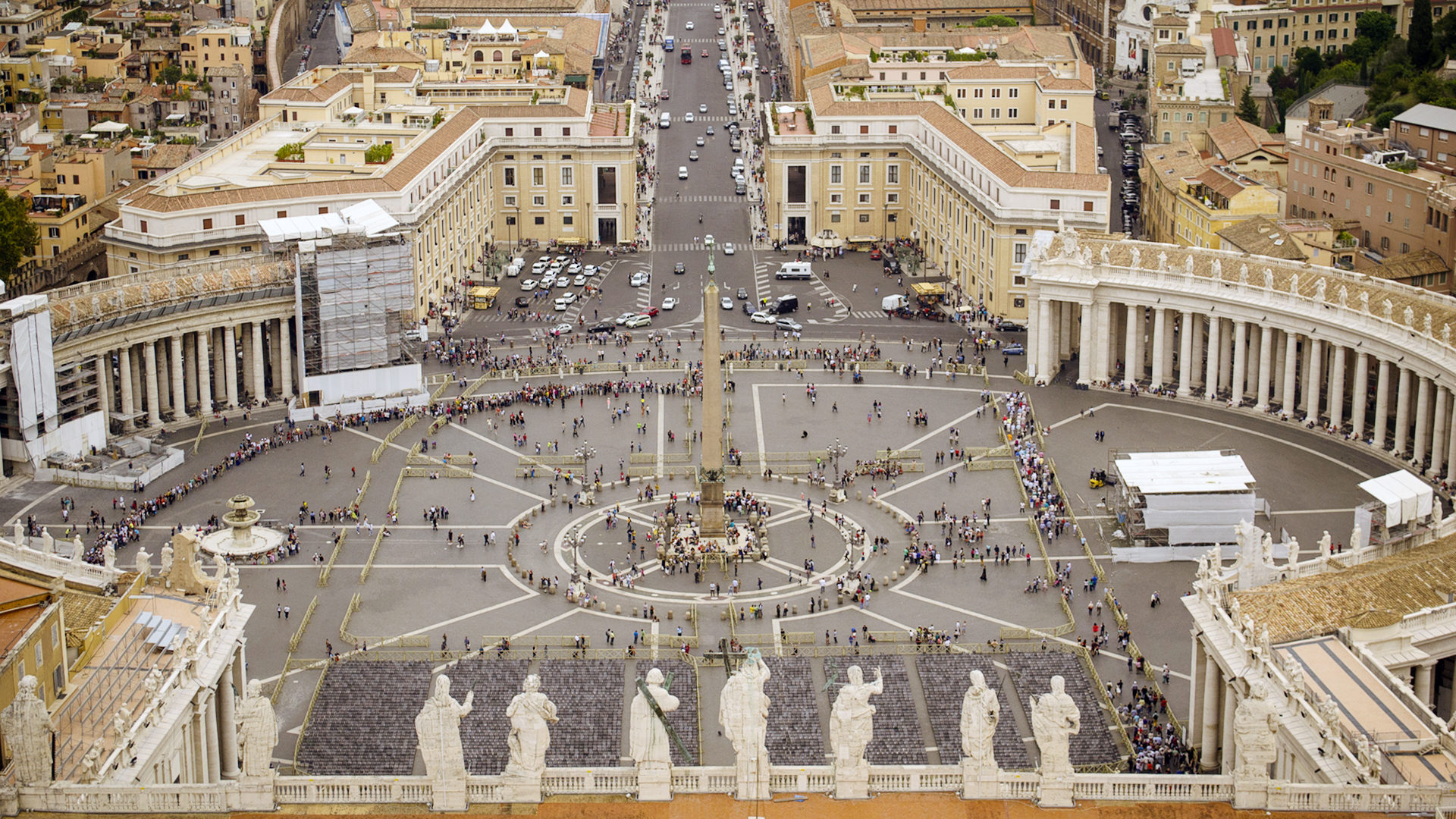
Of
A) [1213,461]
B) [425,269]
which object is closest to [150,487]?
[425,269]

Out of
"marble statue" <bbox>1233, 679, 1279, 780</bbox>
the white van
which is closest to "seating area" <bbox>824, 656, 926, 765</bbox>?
"marble statue" <bbox>1233, 679, 1279, 780</bbox>

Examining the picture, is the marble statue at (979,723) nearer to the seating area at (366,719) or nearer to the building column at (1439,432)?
the seating area at (366,719)

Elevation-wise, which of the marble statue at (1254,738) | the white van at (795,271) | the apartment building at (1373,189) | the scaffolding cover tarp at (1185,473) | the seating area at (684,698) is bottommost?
the seating area at (684,698)

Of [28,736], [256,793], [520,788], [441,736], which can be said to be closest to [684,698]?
[520,788]

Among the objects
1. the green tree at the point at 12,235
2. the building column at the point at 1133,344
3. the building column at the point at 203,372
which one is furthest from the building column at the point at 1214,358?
the green tree at the point at 12,235

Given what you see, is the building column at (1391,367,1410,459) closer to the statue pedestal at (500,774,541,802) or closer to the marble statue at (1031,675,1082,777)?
the marble statue at (1031,675,1082,777)

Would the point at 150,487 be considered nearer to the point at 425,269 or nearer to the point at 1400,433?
the point at 425,269
